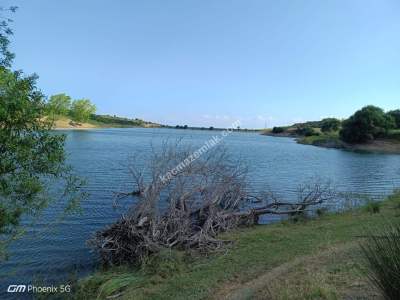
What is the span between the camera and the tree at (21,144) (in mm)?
5434

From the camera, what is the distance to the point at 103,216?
1800 centimetres

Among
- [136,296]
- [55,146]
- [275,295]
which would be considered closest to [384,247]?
[275,295]

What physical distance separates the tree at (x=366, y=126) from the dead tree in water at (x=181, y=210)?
74.1 metres

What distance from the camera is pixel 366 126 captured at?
8538 centimetres

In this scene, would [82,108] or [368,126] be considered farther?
[82,108]

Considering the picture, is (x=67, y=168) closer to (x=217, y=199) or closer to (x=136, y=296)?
(x=136, y=296)

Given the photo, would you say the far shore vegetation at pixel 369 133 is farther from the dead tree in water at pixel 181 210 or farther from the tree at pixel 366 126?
the dead tree in water at pixel 181 210

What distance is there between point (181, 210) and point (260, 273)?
15.8ft

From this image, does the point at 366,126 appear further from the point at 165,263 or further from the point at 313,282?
the point at 313,282

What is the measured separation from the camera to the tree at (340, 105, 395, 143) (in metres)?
85.2

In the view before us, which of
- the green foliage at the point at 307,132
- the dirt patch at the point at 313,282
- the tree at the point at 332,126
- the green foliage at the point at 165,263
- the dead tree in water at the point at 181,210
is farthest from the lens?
the green foliage at the point at 307,132

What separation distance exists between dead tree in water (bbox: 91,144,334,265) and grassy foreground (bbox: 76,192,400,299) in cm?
87

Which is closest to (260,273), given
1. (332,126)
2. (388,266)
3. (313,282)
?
(313,282)

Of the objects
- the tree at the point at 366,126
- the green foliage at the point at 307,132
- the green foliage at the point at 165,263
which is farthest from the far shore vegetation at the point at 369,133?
the green foliage at the point at 165,263
